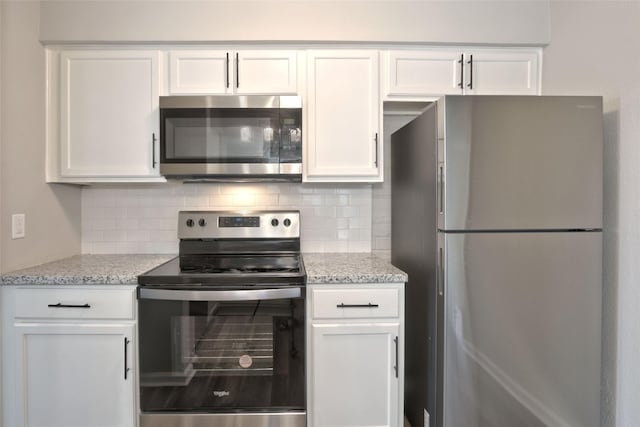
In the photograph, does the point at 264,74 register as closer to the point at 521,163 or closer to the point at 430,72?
the point at 430,72

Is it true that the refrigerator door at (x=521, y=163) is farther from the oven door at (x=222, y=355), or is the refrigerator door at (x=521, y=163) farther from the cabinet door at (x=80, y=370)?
the cabinet door at (x=80, y=370)

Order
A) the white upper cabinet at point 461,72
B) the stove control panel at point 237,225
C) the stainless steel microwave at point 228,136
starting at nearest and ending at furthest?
1. the stainless steel microwave at point 228,136
2. the white upper cabinet at point 461,72
3. the stove control panel at point 237,225

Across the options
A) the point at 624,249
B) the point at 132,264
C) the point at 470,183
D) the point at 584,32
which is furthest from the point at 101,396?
the point at 584,32

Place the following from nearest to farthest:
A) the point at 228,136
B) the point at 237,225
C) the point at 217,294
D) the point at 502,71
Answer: the point at 217,294
the point at 228,136
the point at 502,71
the point at 237,225

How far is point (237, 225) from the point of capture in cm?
220

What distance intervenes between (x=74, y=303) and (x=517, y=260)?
194 cm

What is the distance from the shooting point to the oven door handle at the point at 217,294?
1.62m

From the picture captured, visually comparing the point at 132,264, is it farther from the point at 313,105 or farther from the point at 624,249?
the point at 624,249

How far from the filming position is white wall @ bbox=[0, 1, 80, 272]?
170cm

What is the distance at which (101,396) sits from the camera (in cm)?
164

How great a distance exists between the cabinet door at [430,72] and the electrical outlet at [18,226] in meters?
1.99

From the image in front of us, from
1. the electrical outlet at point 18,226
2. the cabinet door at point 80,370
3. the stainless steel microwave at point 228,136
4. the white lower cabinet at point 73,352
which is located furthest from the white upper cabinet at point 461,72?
the electrical outlet at point 18,226

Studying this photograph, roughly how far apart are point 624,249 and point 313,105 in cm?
158

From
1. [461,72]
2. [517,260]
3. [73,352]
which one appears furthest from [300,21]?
[73,352]
